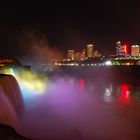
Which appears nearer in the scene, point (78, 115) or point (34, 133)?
point (34, 133)

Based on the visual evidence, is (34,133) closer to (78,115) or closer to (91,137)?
(91,137)

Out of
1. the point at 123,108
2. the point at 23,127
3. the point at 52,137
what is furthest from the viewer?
the point at 123,108

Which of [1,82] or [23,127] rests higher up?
[1,82]

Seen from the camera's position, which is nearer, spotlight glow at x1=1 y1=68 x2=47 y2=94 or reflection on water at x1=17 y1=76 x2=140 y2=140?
reflection on water at x1=17 y1=76 x2=140 y2=140

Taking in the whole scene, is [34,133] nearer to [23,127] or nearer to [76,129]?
[23,127]

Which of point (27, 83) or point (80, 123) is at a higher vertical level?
point (27, 83)

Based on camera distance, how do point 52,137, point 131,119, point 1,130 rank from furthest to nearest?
point 131,119 < point 52,137 < point 1,130

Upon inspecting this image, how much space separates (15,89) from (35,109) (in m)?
3.01

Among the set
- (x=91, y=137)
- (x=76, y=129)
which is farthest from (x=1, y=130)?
(x=76, y=129)

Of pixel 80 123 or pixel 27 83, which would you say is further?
pixel 27 83

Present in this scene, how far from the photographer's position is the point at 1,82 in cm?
1226

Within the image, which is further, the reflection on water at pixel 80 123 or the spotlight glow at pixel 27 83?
the spotlight glow at pixel 27 83

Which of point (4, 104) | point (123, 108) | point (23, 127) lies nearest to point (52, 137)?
point (23, 127)

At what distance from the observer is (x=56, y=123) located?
13070mm
